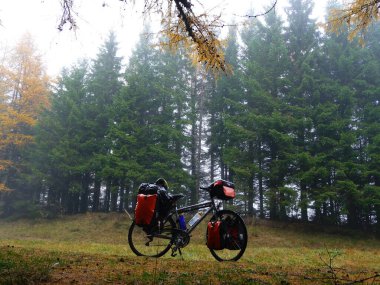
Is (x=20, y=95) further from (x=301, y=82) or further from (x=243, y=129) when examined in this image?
(x=301, y=82)

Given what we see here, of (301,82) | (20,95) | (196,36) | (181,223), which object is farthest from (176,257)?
(20,95)

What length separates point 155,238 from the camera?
5484mm

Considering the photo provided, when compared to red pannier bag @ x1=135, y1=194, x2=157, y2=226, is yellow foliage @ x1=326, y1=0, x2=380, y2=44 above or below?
above

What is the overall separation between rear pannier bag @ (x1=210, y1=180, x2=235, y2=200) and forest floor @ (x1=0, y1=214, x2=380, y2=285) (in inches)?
39.1

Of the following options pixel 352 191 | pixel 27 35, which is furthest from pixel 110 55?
pixel 352 191

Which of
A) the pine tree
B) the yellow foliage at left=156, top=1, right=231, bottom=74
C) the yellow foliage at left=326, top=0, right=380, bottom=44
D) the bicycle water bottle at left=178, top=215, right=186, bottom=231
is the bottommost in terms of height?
the bicycle water bottle at left=178, top=215, right=186, bottom=231

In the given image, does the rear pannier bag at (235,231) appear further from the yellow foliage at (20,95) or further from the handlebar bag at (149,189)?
the yellow foliage at (20,95)

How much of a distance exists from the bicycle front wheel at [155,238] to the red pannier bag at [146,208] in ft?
1.09

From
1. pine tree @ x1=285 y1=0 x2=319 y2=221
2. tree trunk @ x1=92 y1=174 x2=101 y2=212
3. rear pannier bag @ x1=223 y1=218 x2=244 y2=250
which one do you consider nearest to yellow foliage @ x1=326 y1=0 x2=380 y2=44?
rear pannier bag @ x1=223 y1=218 x2=244 y2=250

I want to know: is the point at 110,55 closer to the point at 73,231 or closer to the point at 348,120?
the point at 73,231

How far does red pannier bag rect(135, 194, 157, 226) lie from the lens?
196 inches

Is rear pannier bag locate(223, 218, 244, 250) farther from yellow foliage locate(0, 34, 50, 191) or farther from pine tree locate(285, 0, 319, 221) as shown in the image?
yellow foliage locate(0, 34, 50, 191)

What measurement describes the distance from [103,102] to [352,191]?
19857 millimetres

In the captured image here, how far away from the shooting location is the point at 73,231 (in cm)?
1969
